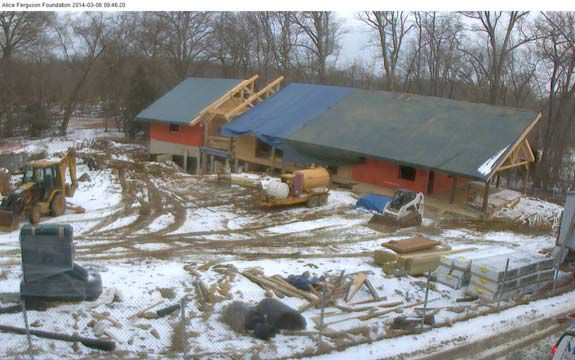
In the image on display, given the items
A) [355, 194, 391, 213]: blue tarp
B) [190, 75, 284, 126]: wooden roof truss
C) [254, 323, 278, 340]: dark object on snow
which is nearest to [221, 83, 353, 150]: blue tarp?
[190, 75, 284, 126]: wooden roof truss

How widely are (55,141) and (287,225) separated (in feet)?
90.9

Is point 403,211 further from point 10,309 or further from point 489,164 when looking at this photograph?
point 10,309

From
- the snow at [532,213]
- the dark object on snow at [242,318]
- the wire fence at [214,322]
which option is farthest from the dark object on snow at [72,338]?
the snow at [532,213]

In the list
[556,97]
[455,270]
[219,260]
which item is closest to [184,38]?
[556,97]

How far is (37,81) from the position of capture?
1779 inches

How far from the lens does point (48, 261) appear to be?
35.9 feet

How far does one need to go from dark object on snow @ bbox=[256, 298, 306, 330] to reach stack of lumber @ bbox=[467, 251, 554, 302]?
536 cm

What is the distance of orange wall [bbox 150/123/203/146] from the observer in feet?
115

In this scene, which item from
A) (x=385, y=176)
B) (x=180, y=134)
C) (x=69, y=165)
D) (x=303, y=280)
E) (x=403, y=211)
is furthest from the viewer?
(x=180, y=134)

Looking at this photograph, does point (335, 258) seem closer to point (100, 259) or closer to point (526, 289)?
point (526, 289)

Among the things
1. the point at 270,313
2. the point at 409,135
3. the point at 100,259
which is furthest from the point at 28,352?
the point at 409,135

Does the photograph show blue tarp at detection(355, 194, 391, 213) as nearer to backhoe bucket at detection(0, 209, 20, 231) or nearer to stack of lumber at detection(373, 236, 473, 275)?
stack of lumber at detection(373, 236, 473, 275)

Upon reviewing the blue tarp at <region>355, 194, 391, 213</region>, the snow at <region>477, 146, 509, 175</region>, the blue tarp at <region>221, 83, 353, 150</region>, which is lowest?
the blue tarp at <region>355, 194, 391, 213</region>

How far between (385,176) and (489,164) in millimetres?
5295
